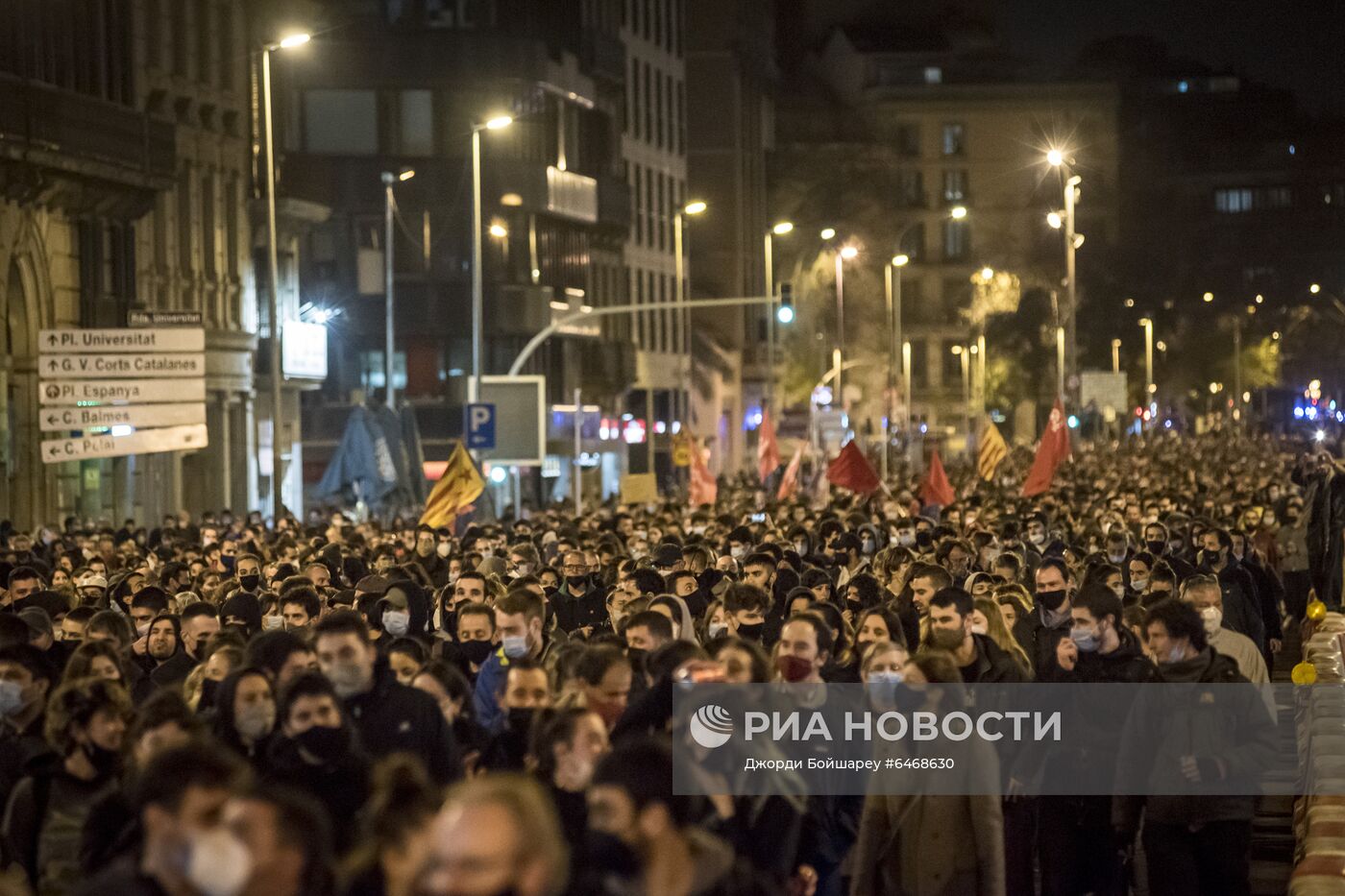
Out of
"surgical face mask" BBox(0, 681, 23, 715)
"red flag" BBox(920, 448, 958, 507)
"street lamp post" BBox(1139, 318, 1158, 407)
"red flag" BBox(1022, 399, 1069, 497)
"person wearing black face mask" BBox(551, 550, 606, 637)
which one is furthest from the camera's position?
"street lamp post" BBox(1139, 318, 1158, 407)

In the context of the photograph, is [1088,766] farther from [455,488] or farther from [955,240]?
[955,240]

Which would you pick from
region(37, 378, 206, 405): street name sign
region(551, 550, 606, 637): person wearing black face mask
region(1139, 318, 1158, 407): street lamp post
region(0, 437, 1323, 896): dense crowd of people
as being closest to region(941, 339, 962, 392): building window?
region(1139, 318, 1158, 407): street lamp post

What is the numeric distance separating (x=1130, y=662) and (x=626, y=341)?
6487 centimetres

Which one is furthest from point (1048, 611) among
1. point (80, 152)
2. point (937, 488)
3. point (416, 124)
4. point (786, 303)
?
point (416, 124)

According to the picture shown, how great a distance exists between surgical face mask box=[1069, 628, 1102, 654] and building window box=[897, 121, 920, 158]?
133058 millimetres

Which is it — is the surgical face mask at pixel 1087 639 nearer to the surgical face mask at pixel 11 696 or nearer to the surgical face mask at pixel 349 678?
the surgical face mask at pixel 349 678

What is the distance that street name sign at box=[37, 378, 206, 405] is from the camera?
92.4 ft

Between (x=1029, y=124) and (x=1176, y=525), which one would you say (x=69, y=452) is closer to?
(x=1176, y=525)

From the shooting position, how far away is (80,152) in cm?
4022

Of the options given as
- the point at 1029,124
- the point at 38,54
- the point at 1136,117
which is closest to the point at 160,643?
the point at 38,54

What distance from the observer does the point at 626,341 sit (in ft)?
247

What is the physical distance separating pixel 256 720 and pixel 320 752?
719 millimetres

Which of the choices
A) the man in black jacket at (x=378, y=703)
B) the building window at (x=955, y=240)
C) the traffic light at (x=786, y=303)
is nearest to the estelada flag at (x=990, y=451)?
the traffic light at (x=786, y=303)

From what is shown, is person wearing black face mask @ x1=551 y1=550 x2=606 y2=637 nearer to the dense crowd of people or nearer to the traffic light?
the dense crowd of people
